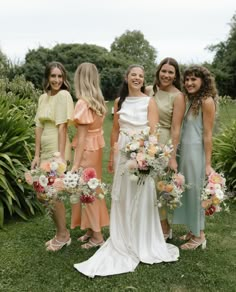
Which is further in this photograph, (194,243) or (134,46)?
(134,46)

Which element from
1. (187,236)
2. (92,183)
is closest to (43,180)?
(92,183)

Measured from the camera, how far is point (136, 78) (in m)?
4.32

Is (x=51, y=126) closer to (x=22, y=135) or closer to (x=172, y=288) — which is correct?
(x=22, y=135)

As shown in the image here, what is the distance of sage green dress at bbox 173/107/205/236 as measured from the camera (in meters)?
4.49

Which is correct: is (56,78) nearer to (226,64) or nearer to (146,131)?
(146,131)

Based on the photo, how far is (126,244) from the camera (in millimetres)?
4480

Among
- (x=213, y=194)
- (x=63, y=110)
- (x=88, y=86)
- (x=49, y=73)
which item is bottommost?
(x=213, y=194)

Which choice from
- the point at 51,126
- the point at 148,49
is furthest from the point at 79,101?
the point at 148,49

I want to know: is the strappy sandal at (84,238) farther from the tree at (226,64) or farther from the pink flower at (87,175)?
the tree at (226,64)

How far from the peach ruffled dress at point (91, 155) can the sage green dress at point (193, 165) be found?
96cm

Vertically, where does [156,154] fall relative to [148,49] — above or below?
below

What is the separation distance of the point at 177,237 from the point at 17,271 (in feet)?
6.82

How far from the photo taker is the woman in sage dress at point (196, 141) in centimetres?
439

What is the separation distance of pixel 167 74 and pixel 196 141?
819 millimetres
